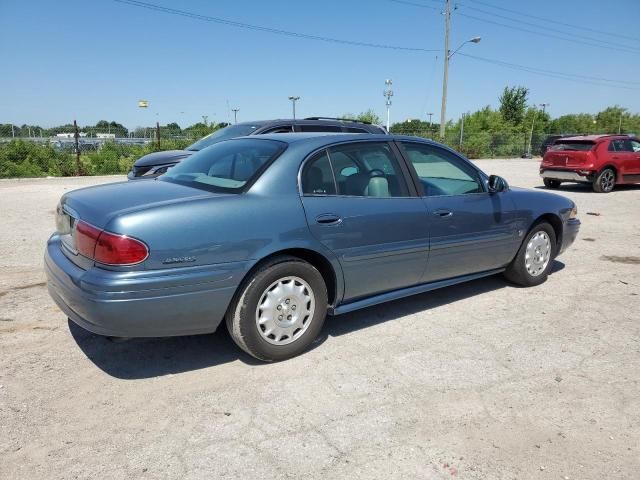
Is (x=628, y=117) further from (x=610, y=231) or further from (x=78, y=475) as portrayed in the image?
(x=78, y=475)

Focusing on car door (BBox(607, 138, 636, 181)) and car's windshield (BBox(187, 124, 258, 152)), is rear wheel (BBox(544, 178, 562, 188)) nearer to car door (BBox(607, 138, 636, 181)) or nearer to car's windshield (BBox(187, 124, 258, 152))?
car door (BBox(607, 138, 636, 181))

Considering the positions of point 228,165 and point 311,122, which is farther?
point 311,122

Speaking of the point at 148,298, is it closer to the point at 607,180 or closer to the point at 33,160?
the point at 607,180

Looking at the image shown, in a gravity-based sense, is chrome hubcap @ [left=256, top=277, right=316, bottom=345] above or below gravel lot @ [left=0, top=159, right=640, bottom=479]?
above

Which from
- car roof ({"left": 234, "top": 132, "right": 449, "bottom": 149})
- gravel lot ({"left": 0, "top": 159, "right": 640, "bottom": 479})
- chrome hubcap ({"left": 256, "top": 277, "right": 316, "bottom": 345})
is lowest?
gravel lot ({"left": 0, "top": 159, "right": 640, "bottom": 479})

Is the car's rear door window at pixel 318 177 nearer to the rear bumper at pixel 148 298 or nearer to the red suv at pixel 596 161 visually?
the rear bumper at pixel 148 298

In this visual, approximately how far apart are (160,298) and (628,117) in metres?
76.0

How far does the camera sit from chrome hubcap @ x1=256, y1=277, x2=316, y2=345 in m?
3.36

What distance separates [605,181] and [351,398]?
1349 centimetres

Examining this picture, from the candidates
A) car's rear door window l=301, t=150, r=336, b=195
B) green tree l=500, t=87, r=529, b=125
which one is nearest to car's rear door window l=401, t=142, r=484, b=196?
car's rear door window l=301, t=150, r=336, b=195

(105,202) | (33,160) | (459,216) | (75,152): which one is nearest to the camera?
(105,202)

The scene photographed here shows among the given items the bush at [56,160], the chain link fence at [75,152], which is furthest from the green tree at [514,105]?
the bush at [56,160]

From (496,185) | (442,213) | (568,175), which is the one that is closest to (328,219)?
(442,213)

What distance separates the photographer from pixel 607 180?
13852 millimetres
